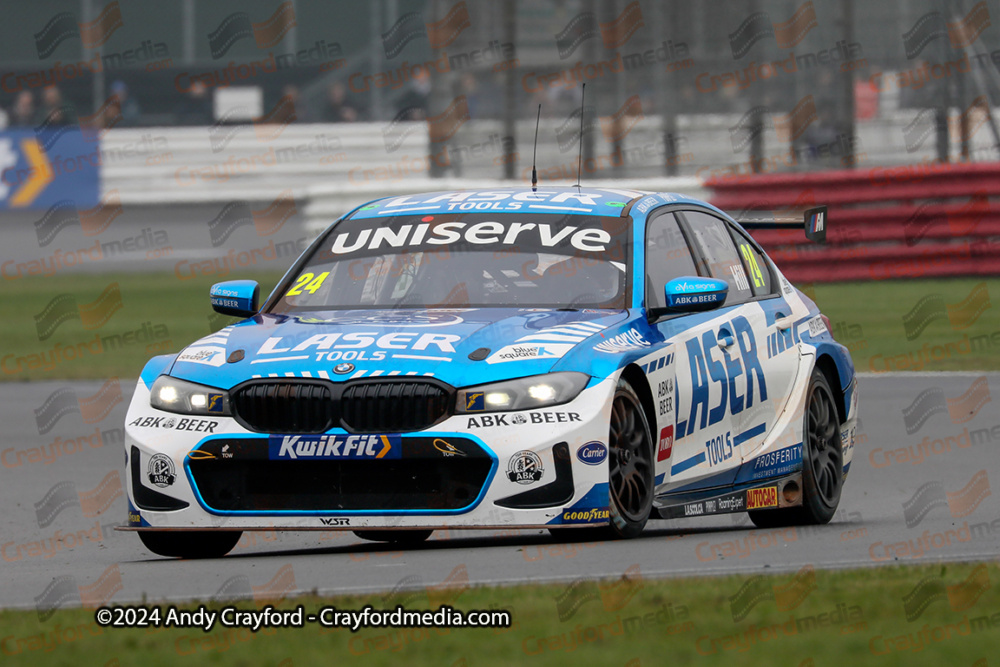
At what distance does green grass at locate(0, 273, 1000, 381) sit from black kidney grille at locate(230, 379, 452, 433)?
919 cm

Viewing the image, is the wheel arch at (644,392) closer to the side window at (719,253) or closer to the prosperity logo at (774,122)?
the side window at (719,253)

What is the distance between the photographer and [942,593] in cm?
545

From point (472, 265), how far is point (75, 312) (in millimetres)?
14330

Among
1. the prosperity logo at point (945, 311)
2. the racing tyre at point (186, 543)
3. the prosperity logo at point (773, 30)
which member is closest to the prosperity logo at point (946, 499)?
the racing tyre at point (186, 543)

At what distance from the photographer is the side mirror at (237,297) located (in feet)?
25.5

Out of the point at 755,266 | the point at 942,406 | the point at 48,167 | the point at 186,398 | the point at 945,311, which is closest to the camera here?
the point at 186,398

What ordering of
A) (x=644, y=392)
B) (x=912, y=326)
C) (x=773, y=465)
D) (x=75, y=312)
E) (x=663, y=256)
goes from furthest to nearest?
(x=75, y=312), (x=912, y=326), (x=773, y=465), (x=663, y=256), (x=644, y=392)

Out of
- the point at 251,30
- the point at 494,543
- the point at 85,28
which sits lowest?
the point at 494,543

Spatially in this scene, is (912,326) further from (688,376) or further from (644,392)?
(644,392)

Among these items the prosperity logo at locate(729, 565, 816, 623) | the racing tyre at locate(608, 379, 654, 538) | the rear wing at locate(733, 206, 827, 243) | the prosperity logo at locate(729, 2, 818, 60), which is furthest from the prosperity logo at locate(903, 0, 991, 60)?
the prosperity logo at locate(729, 565, 816, 623)

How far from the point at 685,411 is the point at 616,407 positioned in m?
0.71

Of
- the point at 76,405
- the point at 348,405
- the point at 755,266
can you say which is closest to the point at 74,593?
the point at 348,405

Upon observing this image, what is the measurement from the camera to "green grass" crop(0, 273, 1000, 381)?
16.1 m

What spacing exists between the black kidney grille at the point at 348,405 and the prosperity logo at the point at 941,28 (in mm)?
14493
